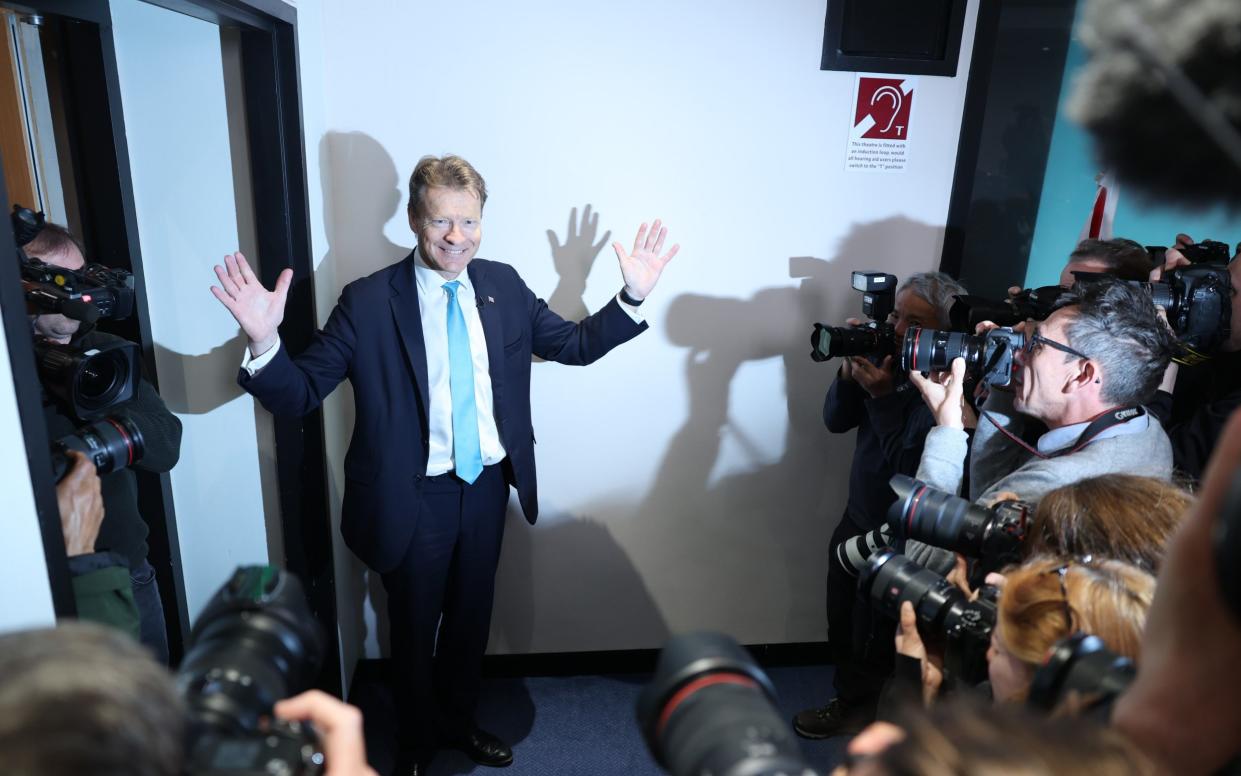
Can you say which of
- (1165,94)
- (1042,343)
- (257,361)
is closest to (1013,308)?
(1042,343)

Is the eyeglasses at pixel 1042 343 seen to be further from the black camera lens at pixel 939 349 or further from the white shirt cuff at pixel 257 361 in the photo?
the white shirt cuff at pixel 257 361

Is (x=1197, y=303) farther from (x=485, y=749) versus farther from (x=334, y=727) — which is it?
(x=485, y=749)

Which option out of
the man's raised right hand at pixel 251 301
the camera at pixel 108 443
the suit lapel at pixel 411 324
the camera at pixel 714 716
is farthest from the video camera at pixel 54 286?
the camera at pixel 714 716

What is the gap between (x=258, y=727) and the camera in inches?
26.7

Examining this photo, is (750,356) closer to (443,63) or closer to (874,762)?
(443,63)

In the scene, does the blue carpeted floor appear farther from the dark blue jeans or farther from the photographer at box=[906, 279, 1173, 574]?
the photographer at box=[906, 279, 1173, 574]

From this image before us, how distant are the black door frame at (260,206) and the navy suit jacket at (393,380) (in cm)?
17

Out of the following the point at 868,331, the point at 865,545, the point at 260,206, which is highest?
the point at 260,206

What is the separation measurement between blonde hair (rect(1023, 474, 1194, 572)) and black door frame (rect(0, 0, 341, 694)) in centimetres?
170

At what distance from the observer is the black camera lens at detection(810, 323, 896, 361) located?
2027 millimetres

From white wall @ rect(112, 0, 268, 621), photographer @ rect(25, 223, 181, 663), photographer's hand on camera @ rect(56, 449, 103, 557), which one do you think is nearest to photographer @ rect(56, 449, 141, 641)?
photographer's hand on camera @ rect(56, 449, 103, 557)

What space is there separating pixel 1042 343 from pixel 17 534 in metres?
1.78

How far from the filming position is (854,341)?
80.0 inches

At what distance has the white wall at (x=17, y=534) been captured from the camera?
0.90 meters
